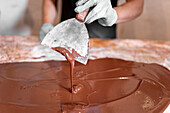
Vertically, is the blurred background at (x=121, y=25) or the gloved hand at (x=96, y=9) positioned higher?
the gloved hand at (x=96, y=9)

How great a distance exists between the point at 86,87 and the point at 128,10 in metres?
0.92

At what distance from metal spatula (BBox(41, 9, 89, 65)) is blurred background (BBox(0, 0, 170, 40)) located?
179 cm

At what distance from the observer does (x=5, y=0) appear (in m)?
2.84

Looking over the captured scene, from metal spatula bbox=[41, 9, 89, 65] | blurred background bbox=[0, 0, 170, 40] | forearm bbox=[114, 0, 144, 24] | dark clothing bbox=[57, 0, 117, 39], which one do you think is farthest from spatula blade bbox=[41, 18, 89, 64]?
blurred background bbox=[0, 0, 170, 40]

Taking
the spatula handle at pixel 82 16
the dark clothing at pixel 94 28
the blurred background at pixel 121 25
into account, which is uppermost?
the spatula handle at pixel 82 16

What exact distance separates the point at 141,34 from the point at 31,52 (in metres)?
1.93

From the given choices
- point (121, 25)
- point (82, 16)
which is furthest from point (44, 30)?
point (121, 25)

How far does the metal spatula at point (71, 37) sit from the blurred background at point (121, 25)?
1.79 m

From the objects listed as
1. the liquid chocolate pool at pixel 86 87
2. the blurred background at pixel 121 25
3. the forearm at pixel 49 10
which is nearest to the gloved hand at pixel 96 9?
the liquid chocolate pool at pixel 86 87

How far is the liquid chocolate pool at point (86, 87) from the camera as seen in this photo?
1.16 meters

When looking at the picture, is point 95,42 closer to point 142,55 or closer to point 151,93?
point 142,55

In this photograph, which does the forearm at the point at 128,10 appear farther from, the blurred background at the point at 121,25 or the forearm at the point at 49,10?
the blurred background at the point at 121,25

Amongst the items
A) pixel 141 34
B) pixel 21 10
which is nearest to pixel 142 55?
pixel 141 34

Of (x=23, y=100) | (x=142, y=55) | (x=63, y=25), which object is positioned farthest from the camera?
(x=142, y=55)
